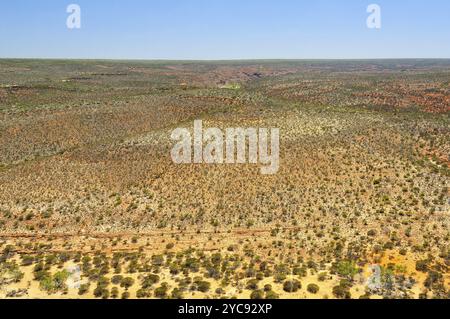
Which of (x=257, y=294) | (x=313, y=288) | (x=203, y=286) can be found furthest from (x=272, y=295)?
(x=203, y=286)

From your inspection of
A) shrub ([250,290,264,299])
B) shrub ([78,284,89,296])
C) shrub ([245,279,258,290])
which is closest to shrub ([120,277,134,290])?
shrub ([78,284,89,296])

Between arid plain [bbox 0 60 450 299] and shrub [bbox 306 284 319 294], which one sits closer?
shrub [bbox 306 284 319 294]

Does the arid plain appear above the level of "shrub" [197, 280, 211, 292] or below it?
above

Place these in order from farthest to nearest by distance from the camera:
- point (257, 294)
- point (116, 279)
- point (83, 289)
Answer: point (116, 279) < point (83, 289) < point (257, 294)

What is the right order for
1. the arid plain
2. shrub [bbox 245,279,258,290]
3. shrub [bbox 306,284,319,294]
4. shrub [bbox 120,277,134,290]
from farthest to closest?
1. the arid plain
2. shrub [bbox 120,277,134,290]
3. shrub [bbox 245,279,258,290]
4. shrub [bbox 306,284,319,294]

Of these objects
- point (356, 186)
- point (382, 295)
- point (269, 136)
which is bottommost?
point (382, 295)

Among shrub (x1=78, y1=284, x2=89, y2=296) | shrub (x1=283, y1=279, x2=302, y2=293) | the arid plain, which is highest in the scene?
the arid plain

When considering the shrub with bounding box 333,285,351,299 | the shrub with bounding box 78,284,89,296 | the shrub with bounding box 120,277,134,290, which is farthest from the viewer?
the shrub with bounding box 120,277,134,290

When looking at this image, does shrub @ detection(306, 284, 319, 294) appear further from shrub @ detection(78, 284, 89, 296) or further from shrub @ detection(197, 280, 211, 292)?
shrub @ detection(78, 284, 89, 296)

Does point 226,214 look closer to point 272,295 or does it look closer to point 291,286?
point 291,286

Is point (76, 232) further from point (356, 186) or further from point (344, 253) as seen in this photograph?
point (356, 186)
